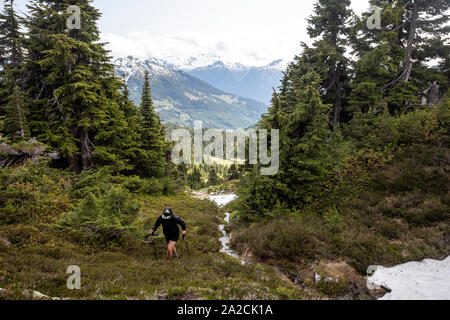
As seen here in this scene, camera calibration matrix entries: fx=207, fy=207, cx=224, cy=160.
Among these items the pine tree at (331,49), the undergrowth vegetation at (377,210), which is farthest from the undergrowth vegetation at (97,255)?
the pine tree at (331,49)

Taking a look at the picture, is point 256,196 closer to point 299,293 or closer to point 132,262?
point 299,293

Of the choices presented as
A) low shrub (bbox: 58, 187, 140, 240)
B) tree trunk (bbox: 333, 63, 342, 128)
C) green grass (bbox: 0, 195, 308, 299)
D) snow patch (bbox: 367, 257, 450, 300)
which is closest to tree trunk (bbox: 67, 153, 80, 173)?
green grass (bbox: 0, 195, 308, 299)

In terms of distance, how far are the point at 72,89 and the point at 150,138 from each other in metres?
9.53

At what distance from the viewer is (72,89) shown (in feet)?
52.7

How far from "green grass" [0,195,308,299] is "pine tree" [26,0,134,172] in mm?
10645

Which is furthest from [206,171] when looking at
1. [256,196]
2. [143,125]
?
[256,196]

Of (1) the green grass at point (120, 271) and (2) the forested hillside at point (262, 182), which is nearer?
(1) the green grass at point (120, 271)

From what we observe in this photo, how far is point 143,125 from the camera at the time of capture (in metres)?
24.5

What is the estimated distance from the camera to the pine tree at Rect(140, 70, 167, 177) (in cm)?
2412

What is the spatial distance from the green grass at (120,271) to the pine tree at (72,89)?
1064 centimetres

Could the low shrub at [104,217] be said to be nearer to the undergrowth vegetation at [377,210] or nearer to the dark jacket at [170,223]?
the dark jacket at [170,223]

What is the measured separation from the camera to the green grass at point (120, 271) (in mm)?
5453

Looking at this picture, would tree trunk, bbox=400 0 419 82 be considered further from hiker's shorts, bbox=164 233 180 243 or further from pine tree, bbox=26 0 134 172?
pine tree, bbox=26 0 134 172
